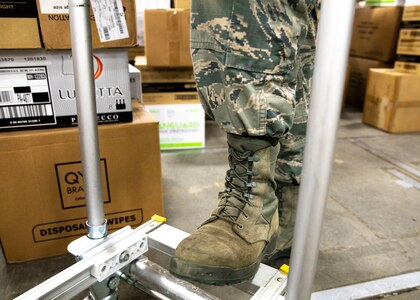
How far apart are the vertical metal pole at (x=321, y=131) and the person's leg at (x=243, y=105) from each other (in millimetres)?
164

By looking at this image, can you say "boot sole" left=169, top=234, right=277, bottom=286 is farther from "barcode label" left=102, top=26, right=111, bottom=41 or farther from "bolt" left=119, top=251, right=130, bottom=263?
"barcode label" left=102, top=26, right=111, bottom=41

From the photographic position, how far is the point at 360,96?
8.76ft

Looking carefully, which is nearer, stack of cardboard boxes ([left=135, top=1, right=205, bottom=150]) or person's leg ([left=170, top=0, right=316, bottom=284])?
person's leg ([left=170, top=0, right=316, bottom=284])

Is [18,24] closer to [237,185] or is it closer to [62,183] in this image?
[62,183]

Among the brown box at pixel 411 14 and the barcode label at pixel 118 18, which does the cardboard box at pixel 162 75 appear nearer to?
the barcode label at pixel 118 18

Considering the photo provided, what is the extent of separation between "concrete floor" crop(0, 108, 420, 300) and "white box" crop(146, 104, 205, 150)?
0.26ft

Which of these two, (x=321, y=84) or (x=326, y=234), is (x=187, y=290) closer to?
(x=321, y=84)

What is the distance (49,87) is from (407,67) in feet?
6.91

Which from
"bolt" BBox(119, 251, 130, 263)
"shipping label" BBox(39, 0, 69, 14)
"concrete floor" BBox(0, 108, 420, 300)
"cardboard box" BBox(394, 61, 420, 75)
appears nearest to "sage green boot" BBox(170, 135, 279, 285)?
"bolt" BBox(119, 251, 130, 263)

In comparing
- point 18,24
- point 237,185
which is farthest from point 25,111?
point 237,185

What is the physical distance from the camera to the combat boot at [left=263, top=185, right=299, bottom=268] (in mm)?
812

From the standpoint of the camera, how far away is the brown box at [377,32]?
230 cm

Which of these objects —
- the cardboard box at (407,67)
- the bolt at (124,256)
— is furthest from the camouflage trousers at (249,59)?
the cardboard box at (407,67)

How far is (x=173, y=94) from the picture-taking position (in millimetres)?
1735
